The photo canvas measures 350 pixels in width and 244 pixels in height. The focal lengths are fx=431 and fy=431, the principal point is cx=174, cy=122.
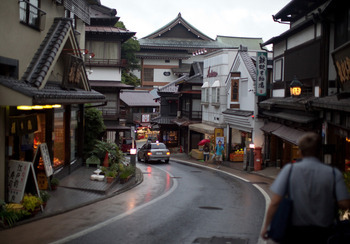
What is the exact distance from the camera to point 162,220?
1241 cm

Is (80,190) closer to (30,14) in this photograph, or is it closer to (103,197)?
(103,197)

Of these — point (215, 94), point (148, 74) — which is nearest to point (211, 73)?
point (215, 94)

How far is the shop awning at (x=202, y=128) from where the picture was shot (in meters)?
38.8

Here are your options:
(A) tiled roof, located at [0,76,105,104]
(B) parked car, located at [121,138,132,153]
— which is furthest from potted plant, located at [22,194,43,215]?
(B) parked car, located at [121,138,132,153]

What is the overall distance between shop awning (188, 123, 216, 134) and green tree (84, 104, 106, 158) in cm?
1487

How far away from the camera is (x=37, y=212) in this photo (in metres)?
12.6

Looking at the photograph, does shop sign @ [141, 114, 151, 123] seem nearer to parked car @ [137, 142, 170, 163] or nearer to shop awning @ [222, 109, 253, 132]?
parked car @ [137, 142, 170, 163]

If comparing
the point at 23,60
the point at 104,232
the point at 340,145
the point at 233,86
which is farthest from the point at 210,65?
the point at 104,232

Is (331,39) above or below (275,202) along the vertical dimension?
above

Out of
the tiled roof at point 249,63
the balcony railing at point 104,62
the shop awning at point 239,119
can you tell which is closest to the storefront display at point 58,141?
the shop awning at point 239,119

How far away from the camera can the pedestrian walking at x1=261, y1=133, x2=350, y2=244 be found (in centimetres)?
499

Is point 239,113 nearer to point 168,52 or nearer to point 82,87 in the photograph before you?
point 82,87

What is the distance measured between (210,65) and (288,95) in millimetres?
17631

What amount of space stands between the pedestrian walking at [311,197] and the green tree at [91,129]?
1990 cm
